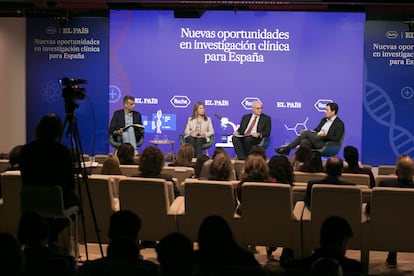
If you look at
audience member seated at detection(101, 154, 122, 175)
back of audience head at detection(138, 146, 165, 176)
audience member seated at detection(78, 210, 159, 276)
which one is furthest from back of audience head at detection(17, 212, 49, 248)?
audience member seated at detection(101, 154, 122, 175)

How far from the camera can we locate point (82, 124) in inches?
506

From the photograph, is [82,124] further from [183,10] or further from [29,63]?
[183,10]

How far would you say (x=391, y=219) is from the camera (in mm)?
5117

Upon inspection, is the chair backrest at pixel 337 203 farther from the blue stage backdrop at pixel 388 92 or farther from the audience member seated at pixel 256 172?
the blue stage backdrop at pixel 388 92

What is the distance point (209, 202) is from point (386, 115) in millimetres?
7706

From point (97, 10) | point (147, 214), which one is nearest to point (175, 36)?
point (97, 10)

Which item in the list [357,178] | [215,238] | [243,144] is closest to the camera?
[215,238]

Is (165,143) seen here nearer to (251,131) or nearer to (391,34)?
(251,131)

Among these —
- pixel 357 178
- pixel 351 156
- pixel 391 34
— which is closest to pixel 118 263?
pixel 357 178

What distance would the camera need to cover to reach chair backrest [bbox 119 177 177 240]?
5387 mm

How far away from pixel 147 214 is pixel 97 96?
25.1 feet

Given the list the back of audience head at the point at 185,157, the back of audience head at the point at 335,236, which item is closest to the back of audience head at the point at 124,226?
the back of audience head at the point at 335,236

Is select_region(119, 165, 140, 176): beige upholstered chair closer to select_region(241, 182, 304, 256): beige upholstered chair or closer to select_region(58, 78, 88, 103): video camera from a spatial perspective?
select_region(58, 78, 88, 103): video camera

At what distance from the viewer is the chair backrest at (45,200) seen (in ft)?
15.4
